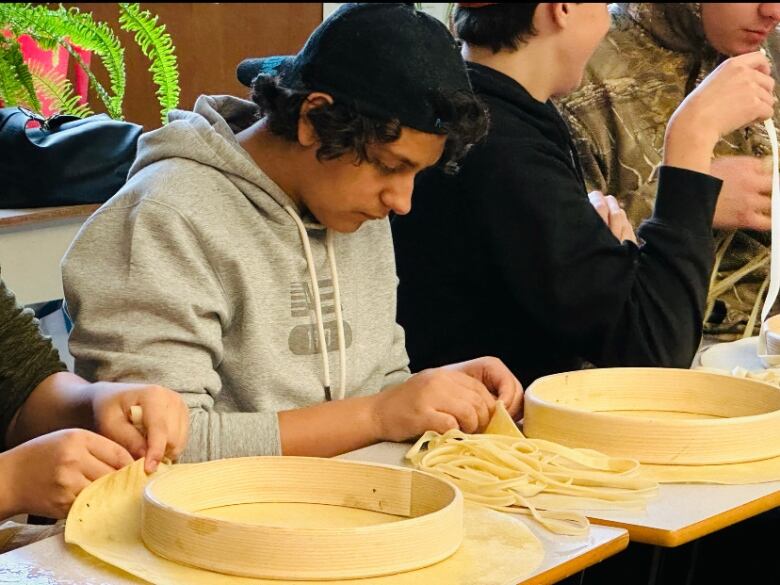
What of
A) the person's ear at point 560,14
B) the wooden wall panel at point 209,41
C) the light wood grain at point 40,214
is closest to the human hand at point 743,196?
the person's ear at point 560,14

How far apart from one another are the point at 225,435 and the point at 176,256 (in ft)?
0.83

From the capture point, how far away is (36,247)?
10.2 feet

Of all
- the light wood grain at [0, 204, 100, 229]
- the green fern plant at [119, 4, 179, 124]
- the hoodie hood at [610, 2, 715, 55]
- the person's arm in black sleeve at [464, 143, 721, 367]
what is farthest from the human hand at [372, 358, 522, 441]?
the green fern plant at [119, 4, 179, 124]

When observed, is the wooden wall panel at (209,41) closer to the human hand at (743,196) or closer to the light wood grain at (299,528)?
the human hand at (743,196)

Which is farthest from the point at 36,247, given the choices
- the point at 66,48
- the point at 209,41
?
the point at 209,41

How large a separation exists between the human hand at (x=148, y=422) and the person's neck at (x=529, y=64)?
3.38 ft

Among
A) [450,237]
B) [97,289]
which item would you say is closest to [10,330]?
[97,289]

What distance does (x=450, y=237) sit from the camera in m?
2.13

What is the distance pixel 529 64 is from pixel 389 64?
581mm

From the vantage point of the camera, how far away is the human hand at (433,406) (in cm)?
162

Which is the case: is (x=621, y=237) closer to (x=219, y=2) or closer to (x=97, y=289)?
(x=97, y=289)

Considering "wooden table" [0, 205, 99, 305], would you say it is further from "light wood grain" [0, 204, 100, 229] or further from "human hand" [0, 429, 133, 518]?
"human hand" [0, 429, 133, 518]

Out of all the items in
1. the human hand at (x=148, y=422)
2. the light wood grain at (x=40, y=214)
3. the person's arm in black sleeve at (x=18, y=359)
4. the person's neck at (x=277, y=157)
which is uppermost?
the person's neck at (x=277, y=157)

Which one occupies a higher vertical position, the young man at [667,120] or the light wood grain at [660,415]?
the young man at [667,120]
